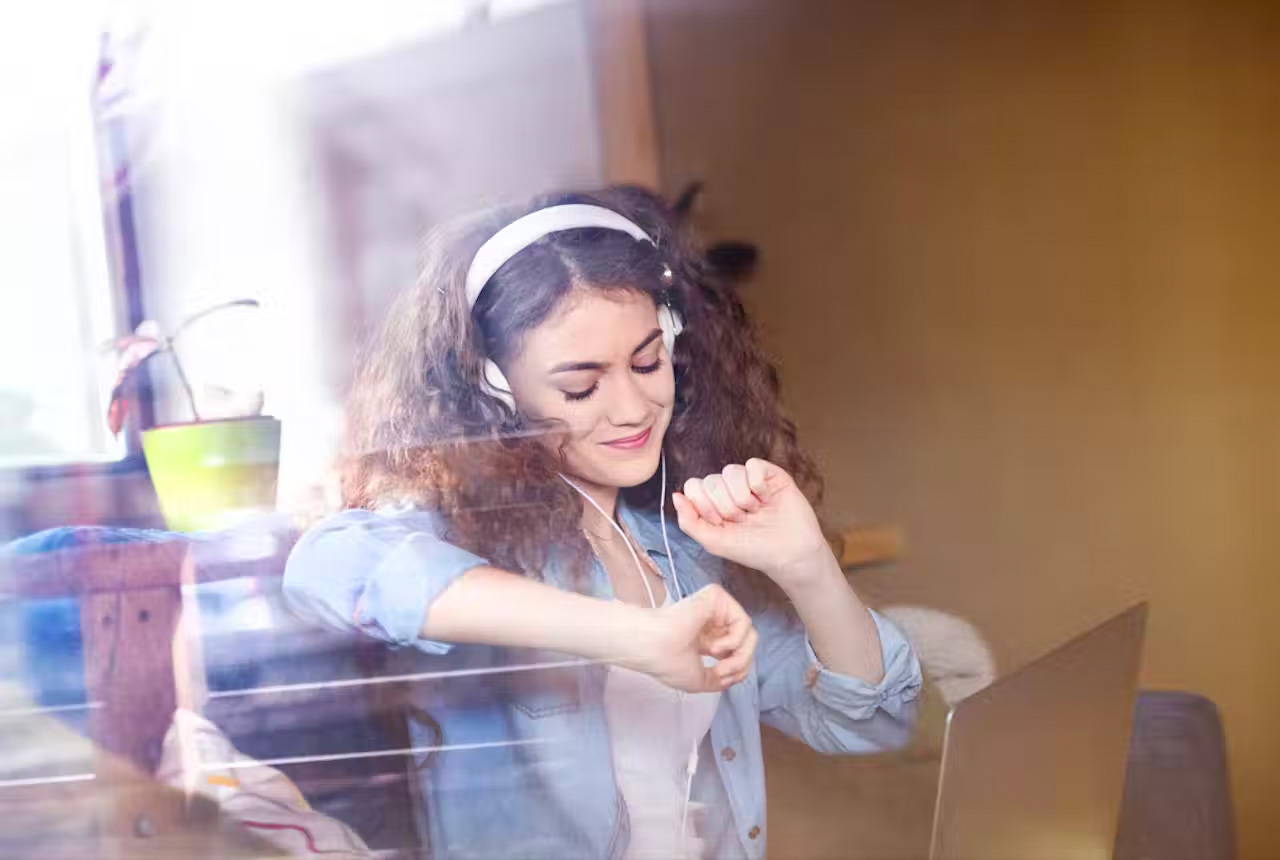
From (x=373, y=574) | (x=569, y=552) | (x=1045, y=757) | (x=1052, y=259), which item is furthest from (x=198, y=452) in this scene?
(x=1052, y=259)

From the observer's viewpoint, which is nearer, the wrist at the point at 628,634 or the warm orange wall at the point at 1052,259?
the wrist at the point at 628,634

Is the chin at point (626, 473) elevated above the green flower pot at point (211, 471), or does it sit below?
below

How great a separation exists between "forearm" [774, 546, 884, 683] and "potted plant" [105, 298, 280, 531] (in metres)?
0.34

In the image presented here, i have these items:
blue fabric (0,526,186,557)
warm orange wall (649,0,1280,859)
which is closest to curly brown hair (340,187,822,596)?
blue fabric (0,526,186,557)

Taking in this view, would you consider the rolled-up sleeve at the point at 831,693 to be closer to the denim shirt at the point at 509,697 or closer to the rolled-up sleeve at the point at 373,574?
the denim shirt at the point at 509,697

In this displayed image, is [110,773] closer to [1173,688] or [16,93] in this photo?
[16,93]

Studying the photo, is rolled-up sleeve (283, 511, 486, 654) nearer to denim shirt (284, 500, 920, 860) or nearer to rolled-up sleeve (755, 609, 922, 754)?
denim shirt (284, 500, 920, 860)

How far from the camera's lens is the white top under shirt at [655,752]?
776 millimetres

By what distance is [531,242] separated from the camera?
0.78 metres

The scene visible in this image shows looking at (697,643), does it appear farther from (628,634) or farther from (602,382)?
(602,382)

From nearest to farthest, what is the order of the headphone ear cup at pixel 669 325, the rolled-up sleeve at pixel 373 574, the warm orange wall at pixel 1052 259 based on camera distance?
1. the rolled-up sleeve at pixel 373 574
2. the headphone ear cup at pixel 669 325
3. the warm orange wall at pixel 1052 259

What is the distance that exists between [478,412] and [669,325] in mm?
147

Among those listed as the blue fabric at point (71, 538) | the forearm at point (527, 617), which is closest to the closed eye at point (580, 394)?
the forearm at point (527, 617)

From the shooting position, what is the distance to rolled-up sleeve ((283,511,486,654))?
28.5 inches
